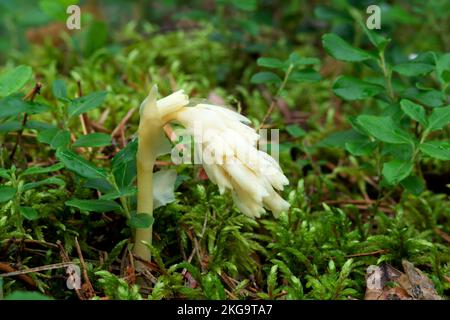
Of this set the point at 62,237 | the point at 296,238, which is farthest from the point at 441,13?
the point at 62,237

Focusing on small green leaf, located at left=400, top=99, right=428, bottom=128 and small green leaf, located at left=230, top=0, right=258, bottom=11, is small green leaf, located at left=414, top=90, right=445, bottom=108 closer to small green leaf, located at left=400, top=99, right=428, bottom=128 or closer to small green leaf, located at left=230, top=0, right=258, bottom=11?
small green leaf, located at left=400, top=99, right=428, bottom=128

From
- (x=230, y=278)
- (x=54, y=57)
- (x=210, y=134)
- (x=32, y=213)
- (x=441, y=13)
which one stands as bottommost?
(x=230, y=278)

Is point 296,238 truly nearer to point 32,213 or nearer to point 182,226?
point 182,226

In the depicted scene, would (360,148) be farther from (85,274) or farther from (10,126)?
(10,126)

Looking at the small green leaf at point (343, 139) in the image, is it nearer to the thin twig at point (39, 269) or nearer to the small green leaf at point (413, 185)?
the small green leaf at point (413, 185)

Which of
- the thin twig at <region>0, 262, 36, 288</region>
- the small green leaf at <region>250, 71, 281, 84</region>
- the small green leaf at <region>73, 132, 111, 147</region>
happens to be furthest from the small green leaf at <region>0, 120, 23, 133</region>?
the small green leaf at <region>250, 71, 281, 84</region>

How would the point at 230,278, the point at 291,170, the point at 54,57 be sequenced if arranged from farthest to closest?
the point at 54,57 → the point at 291,170 → the point at 230,278
